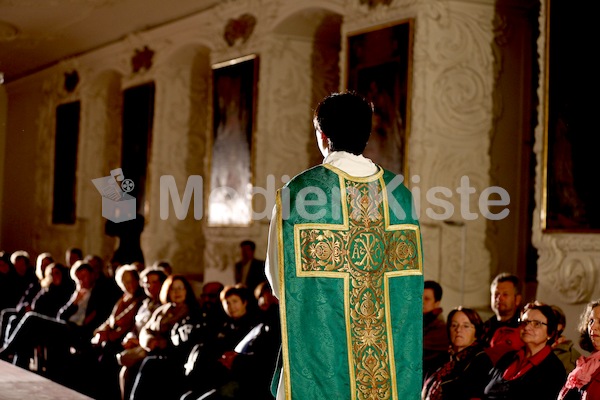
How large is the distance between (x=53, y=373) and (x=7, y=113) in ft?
41.9

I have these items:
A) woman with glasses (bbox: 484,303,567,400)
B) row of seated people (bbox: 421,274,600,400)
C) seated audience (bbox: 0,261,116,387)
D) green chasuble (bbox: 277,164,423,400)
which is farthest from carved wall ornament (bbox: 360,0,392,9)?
green chasuble (bbox: 277,164,423,400)

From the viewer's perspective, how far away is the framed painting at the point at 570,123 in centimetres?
725

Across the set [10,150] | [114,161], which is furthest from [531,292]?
[10,150]

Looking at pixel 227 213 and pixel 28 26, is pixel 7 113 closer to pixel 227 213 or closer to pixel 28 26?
pixel 28 26

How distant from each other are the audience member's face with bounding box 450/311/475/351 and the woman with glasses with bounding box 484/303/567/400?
1.33 feet

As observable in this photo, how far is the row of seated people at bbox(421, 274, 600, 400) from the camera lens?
15.4 ft

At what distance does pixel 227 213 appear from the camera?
12242mm

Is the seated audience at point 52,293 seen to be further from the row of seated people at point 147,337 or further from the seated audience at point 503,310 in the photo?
the seated audience at point 503,310

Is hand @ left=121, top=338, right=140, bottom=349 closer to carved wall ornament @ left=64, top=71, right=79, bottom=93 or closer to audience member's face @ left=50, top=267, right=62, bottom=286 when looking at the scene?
audience member's face @ left=50, top=267, right=62, bottom=286

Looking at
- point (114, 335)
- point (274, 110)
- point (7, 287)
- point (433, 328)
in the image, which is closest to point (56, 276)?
point (7, 287)

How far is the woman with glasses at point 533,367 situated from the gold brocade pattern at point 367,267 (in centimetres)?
175

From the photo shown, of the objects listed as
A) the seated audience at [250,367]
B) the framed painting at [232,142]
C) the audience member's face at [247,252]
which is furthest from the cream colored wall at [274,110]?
the seated audience at [250,367]

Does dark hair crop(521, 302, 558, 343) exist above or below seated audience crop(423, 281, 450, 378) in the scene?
above

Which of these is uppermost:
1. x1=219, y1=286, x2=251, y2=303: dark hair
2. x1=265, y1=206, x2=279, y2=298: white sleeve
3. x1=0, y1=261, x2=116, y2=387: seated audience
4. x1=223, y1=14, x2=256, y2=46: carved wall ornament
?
x1=223, y1=14, x2=256, y2=46: carved wall ornament
